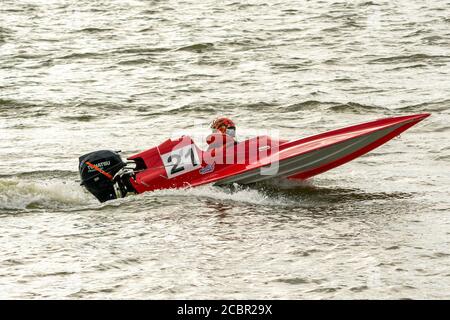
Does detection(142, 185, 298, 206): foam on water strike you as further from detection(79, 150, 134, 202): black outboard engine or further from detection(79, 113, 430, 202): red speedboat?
detection(79, 150, 134, 202): black outboard engine

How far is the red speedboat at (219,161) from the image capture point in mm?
11000

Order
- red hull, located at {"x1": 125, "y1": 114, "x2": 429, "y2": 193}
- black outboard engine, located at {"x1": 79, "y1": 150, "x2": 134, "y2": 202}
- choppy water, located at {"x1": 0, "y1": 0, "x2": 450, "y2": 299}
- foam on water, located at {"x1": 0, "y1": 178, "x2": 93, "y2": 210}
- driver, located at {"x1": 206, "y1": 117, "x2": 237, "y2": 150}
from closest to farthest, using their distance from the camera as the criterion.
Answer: choppy water, located at {"x1": 0, "y1": 0, "x2": 450, "y2": 299} < black outboard engine, located at {"x1": 79, "y1": 150, "x2": 134, "y2": 202} < red hull, located at {"x1": 125, "y1": 114, "x2": 429, "y2": 193} < driver, located at {"x1": 206, "y1": 117, "x2": 237, "y2": 150} < foam on water, located at {"x1": 0, "y1": 178, "x2": 93, "y2": 210}

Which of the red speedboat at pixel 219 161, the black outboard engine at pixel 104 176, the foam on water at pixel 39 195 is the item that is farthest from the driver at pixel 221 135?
the foam on water at pixel 39 195

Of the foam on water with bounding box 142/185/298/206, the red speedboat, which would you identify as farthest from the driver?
the foam on water with bounding box 142/185/298/206

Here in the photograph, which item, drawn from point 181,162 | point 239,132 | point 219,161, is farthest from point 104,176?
point 239,132

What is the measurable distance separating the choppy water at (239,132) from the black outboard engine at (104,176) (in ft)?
0.62

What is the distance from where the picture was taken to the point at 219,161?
442 inches

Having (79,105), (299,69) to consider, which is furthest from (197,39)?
(79,105)

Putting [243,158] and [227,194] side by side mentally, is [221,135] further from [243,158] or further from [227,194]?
[227,194]

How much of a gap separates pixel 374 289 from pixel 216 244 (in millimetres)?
1953

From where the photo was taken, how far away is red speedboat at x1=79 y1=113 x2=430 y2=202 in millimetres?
11000

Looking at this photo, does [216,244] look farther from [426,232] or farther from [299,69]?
[299,69]

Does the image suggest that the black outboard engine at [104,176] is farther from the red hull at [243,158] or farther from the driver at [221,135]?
the driver at [221,135]

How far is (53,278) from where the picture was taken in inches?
333
